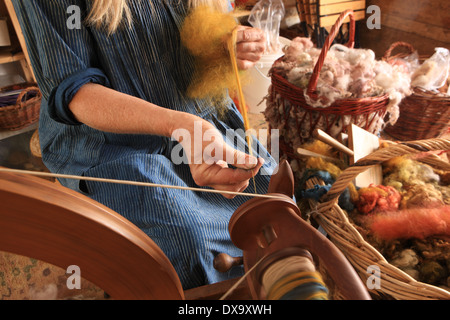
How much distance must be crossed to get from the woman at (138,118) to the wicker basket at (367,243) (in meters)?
0.23

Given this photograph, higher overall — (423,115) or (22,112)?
(22,112)

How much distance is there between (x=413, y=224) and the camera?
0.93m

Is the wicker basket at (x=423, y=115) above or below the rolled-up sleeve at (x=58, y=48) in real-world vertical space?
below

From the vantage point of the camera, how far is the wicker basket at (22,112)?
1940 mm

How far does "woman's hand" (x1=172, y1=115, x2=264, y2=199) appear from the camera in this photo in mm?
605

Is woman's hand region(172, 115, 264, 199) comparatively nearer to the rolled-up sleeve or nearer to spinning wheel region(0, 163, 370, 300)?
spinning wheel region(0, 163, 370, 300)

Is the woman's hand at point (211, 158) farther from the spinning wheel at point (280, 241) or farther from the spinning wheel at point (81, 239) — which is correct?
the spinning wheel at point (81, 239)

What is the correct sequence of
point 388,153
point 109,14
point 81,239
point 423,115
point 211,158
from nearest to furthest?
point 81,239 < point 211,158 < point 109,14 < point 388,153 < point 423,115

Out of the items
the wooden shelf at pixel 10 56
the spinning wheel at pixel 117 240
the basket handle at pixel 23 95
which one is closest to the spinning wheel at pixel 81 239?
the spinning wheel at pixel 117 240

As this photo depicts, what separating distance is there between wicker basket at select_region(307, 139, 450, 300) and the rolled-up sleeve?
71cm

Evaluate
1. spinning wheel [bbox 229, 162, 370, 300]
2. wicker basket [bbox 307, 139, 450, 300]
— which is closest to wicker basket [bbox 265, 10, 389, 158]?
wicker basket [bbox 307, 139, 450, 300]

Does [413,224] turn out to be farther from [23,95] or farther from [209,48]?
[23,95]

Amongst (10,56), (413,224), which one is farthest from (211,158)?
(10,56)

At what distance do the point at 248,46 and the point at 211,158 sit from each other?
363 mm
